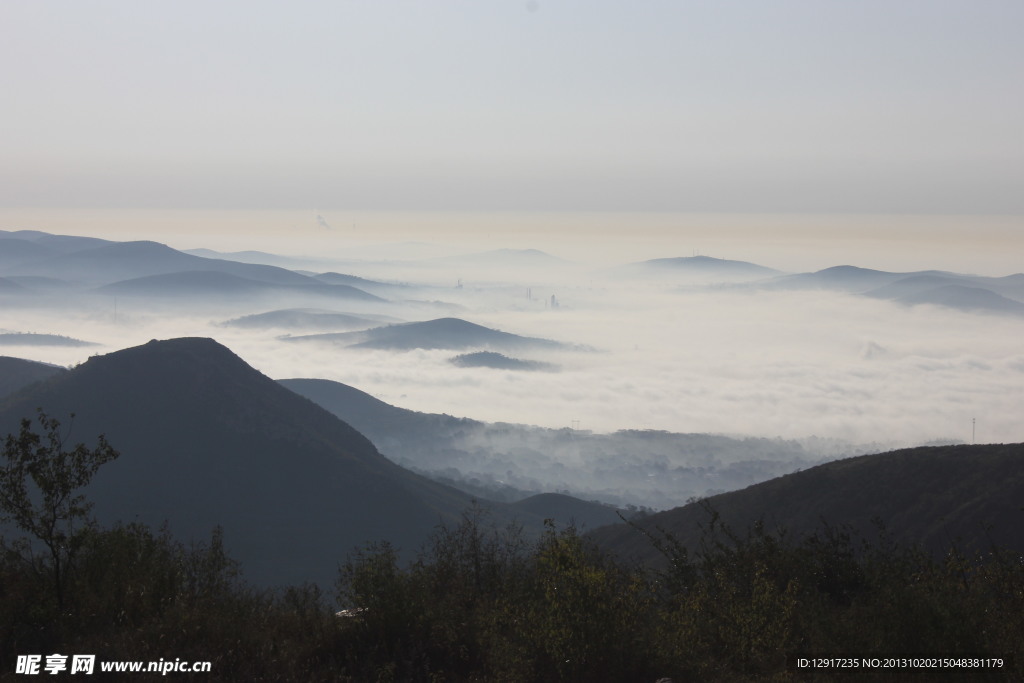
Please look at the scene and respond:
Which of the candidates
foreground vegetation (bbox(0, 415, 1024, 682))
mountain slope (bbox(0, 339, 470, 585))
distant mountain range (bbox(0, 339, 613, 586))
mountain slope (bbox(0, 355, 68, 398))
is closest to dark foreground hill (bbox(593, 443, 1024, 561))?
foreground vegetation (bbox(0, 415, 1024, 682))

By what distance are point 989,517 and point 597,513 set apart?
9478cm

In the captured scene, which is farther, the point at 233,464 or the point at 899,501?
the point at 233,464

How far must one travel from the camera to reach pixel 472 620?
63.0 ft

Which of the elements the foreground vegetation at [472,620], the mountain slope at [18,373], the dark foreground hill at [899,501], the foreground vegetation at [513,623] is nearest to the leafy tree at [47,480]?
the foreground vegetation at [472,620]

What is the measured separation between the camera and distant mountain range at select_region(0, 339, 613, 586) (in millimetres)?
113625

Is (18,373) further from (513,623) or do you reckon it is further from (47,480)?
(513,623)

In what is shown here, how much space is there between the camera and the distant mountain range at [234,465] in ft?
373

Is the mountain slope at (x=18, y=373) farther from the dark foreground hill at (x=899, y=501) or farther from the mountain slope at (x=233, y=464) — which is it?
the dark foreground hill at (x=899, y=501)

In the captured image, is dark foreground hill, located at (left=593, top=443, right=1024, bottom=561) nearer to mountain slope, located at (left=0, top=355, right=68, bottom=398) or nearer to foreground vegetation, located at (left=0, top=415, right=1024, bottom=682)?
foreground vegetation, located at (left=0, top=415, right=1024, bottom=682)

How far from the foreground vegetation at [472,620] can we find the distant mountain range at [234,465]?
287ft

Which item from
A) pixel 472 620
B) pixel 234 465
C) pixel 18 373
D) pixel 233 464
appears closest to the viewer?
pixel 472 620

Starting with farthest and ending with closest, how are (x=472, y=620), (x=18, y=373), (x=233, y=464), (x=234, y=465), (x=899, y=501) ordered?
(x=18, y=373) < (x=233, y=464) < (x=234, y=465) < (x=899, y=501) < (x=472, y=620)

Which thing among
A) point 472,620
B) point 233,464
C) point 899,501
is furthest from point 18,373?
point 472,620

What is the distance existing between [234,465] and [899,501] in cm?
9690
